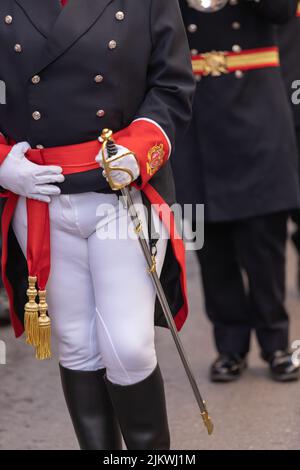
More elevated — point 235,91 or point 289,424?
point 235,91

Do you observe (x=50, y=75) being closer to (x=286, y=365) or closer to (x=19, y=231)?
(x=19, y=231)

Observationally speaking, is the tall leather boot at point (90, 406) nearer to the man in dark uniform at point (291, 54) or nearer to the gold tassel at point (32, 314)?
the gold tassel at point (32, 314)

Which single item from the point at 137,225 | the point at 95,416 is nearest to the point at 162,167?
the point at 137,225

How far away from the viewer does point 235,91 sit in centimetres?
404

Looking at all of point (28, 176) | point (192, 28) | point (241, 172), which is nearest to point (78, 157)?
point (28, 176)

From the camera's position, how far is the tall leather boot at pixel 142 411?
297 cm

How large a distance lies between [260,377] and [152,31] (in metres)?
1.89

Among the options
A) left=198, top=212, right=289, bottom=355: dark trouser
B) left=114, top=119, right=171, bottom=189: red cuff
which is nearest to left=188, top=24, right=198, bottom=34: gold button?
left=198, top=212, right=289, bottom=355: dark trouser

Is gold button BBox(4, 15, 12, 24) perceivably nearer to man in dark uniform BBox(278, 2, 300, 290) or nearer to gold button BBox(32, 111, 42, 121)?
gold button BBox(32, 111, 42, 121)

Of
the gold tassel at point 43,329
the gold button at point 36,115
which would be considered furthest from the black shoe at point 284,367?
the gold button at point 36,115

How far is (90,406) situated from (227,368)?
4.31 feet
